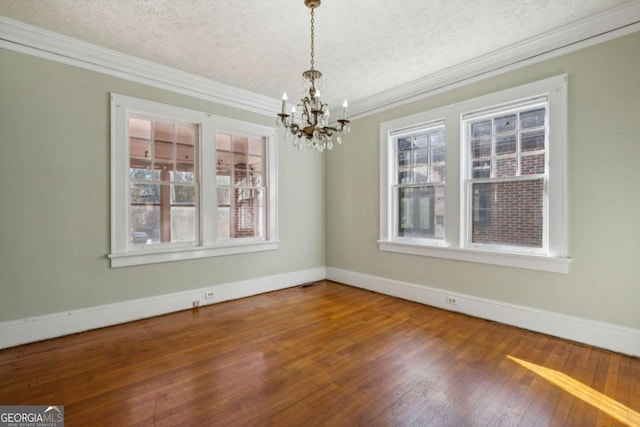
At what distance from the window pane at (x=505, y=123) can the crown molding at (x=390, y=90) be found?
0.50 meters

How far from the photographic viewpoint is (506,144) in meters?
3.38

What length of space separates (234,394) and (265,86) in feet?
12.0

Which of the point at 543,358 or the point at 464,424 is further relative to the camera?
the point at 543,358

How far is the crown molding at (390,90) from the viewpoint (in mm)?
2715

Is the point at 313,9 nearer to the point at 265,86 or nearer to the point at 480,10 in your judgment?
the point at 480,10

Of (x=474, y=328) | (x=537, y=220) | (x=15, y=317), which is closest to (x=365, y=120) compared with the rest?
(x=537, y=220)

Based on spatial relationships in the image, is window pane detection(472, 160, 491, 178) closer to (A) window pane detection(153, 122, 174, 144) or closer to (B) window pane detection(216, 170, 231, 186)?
(B) window pane detection(216, 170, 231, 186)

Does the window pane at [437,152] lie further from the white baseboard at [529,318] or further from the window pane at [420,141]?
the white baseboard at [529,318]

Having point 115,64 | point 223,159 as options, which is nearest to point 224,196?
point 223,159

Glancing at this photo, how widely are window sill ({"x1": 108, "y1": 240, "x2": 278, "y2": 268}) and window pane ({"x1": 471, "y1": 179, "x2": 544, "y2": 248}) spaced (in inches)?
114

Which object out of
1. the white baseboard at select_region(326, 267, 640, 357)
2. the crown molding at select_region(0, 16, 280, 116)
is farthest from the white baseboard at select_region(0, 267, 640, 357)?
the crown molding at select_region(0, 16, 280, 116)

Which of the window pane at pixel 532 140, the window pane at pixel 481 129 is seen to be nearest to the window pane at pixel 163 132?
the window pane at pixel 481 129

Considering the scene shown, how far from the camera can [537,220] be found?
3.16 meters

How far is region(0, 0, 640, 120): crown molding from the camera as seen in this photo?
8.91 ft
